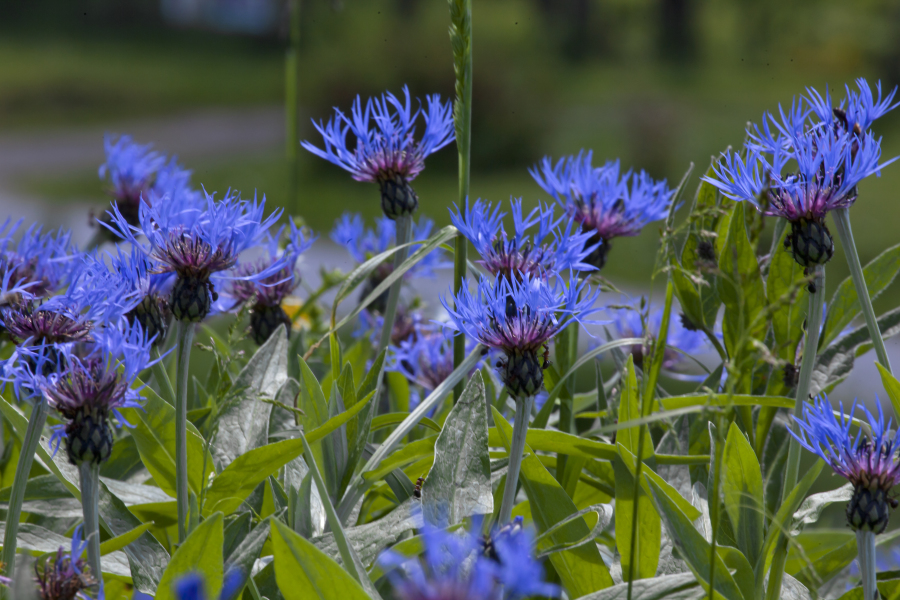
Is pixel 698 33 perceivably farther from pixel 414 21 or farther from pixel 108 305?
pixel 108 305

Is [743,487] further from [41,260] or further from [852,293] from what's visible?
[41,260]

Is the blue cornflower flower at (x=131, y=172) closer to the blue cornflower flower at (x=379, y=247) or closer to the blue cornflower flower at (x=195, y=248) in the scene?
the blue cornflower flower at (x=379, y=247)

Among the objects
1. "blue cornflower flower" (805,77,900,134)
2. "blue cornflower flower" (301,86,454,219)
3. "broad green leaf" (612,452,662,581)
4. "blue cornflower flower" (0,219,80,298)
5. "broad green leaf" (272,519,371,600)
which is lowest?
"broad green leaf" (612,452,662,581)

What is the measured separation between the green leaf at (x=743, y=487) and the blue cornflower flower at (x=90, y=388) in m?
0.35

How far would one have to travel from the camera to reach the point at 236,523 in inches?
20.2

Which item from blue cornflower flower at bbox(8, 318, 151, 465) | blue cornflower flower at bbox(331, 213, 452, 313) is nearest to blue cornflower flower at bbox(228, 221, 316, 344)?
blue cornflower flower at bbox(331, 213, 452, 313)

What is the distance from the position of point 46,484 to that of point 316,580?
311 mm

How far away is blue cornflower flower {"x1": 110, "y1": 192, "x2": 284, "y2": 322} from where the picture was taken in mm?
523

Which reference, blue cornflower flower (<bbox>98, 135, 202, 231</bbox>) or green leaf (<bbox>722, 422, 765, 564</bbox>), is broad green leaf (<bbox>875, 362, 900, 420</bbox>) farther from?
blue cornflower flower (<bbox>98, 135, 202, 231</bbox>)

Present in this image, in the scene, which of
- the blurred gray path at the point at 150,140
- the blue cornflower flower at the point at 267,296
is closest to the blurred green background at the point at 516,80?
the blurred gray path at the point at 150,140

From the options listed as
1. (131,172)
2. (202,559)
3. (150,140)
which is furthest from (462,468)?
(150,140)

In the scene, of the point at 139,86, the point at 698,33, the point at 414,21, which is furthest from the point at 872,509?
Answer: the point at 139,86

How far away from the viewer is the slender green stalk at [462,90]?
56 cm

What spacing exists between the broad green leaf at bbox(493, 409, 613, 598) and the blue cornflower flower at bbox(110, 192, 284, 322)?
0.19 metres
